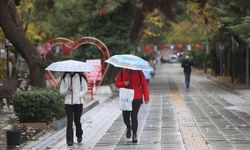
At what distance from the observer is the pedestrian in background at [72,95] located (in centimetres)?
1212

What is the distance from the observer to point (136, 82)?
1236cm

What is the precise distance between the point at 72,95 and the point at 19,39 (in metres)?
5.14

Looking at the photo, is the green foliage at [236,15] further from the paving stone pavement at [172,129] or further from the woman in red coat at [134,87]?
the woman in red coat at [134,87]

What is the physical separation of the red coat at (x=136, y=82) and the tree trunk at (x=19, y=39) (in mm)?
5032

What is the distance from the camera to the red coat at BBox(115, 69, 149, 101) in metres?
12.3

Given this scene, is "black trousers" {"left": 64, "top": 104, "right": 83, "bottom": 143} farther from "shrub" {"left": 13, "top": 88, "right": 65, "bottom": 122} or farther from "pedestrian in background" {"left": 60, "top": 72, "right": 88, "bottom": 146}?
"shrub" {"left": 13, "top": 88, "right": 65, "bottom": 122}

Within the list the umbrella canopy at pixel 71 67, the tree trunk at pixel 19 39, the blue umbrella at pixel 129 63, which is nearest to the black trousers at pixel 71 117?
the umbrella canopy at pixel 71 67

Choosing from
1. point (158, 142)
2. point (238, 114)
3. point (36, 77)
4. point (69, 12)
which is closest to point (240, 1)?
point (238, 114)

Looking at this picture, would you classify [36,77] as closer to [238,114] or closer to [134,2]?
[238,114]

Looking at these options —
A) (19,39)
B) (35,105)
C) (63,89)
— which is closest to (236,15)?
(19,39)

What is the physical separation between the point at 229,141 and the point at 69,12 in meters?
37.8

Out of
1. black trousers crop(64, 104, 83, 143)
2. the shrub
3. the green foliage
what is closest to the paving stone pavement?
black trousers crop(64, 104, 83, 143)

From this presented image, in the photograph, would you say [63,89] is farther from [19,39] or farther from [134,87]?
[19,39]

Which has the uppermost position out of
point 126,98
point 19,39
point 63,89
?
point 19,39
